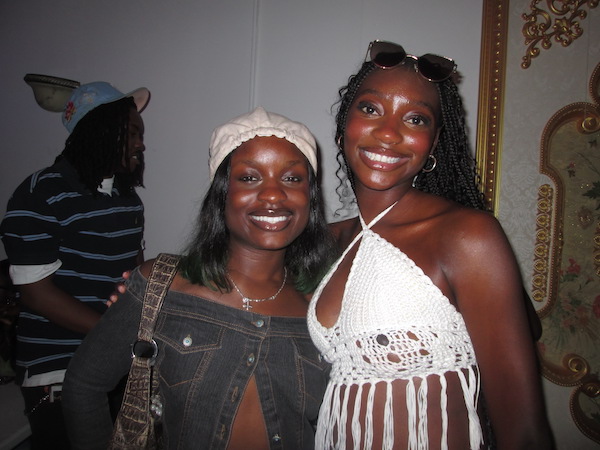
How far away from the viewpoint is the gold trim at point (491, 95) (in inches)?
89.0

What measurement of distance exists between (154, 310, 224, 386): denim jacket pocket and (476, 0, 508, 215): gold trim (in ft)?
6.03

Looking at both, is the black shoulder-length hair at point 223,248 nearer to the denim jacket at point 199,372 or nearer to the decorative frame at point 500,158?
the denim jacket at point 199,372

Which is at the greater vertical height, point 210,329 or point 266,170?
point 266,170

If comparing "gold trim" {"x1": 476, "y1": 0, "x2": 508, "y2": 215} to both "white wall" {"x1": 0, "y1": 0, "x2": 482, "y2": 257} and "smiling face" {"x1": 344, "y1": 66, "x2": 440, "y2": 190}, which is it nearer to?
"white wall" {"x1": 0, "y1": 0, "x2": 482, "y2": 257}

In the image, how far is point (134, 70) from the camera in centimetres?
273

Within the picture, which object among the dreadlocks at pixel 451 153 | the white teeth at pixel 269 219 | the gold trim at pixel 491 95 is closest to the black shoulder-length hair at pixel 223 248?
the white teeth at pixel 269 219

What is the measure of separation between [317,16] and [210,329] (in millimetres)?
2176

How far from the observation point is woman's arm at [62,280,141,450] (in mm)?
1219

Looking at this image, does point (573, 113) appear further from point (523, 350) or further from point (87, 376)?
point (87, 376)

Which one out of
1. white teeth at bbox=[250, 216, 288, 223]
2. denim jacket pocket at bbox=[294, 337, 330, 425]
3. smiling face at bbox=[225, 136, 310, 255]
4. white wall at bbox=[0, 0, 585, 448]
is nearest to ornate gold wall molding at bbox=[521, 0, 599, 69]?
white wall at bbox=[0, 0, 585, 448]

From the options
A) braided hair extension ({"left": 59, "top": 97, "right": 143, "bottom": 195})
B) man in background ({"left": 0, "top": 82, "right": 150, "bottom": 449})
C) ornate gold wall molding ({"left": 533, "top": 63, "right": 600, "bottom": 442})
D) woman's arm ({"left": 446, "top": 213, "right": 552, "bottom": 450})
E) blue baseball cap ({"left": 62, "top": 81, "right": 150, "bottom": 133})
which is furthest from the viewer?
ornate gold wall molding ({"left": 533, "top": 63, "right": 600, "bottom": 442})

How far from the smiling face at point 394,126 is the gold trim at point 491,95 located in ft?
3.99

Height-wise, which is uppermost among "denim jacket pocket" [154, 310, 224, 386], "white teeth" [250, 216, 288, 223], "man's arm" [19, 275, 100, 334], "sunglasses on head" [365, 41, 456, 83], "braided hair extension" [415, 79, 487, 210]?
"sunglasses on head" [365, 41, 456, 83]

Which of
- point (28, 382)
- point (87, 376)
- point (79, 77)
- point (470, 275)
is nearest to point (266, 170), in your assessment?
point (470, 275)
